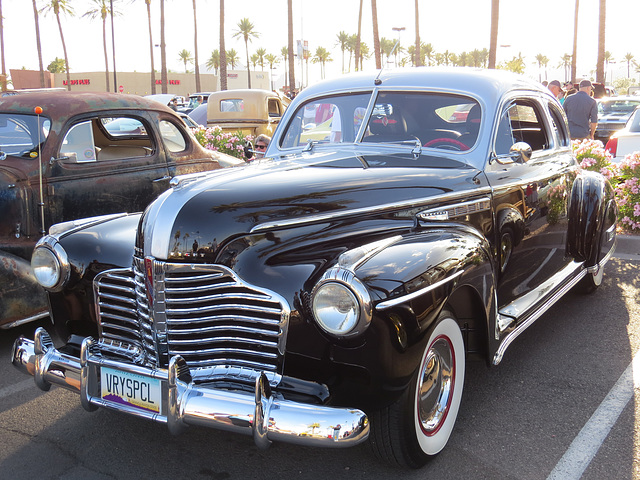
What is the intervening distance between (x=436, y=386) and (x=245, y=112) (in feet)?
41.5

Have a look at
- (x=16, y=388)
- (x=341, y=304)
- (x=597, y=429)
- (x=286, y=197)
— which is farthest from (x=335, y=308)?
(x=16, y=388)

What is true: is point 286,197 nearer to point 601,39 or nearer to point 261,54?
point 601,39

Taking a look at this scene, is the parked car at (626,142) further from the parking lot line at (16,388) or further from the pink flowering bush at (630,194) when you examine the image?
the parking lot line at (16,388)

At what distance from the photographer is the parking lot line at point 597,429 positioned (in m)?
2.86

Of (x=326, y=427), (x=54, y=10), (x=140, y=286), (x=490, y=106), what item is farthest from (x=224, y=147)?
(x=54, y=10)

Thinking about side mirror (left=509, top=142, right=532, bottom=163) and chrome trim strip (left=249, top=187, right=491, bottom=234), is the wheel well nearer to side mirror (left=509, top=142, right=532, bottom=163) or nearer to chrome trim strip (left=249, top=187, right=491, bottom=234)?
chrome trim strip (left=249, top=187, right=491, bottom=234)

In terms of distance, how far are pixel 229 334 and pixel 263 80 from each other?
79097 mm

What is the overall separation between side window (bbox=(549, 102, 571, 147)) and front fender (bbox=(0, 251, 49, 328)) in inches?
160

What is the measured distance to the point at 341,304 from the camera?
94.7 inches

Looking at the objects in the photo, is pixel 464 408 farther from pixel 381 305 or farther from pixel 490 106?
pixel 490 106

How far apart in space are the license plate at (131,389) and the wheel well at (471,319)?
140 cm

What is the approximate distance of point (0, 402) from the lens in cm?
368

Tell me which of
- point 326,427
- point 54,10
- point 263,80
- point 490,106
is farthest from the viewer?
point 263,80

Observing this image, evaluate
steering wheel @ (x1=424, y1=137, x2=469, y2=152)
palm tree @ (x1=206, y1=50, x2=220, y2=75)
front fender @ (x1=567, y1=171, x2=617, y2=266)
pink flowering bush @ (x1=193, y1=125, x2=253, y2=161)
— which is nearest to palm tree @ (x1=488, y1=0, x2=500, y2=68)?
pink flowering bush @ (x1=193, y1=125, x2=253, y2=161)
